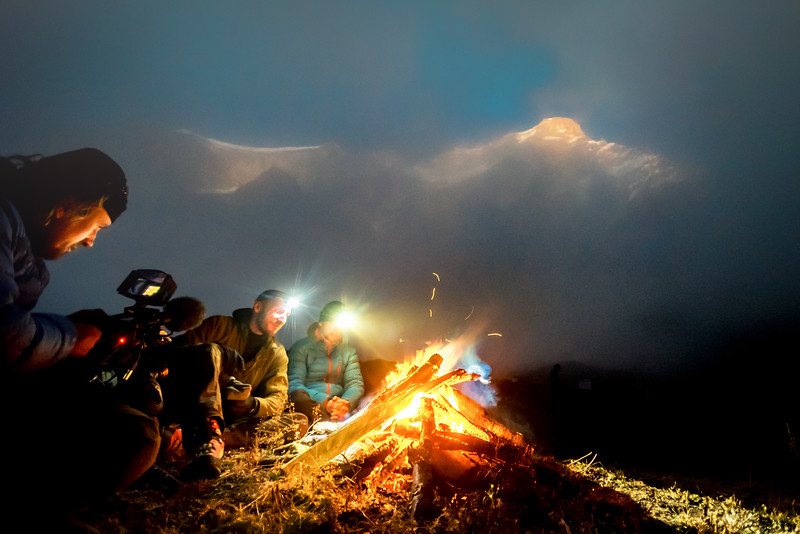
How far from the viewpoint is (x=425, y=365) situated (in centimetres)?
520

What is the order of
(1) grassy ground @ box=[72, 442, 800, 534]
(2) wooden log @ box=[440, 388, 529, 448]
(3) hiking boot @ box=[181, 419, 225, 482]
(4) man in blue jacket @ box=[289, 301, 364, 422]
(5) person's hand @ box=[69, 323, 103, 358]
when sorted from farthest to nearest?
(4) man in blue jacket @ box=[289, 301, 364, 422] < (2) wooden log @ box=[440, 388, 529, 448] < (3) hiking boot @ box=[181, 419, 225, 482] < (1) grassy ground @ box=[72, 442, 800, 534] < (5) person's hand @ box=[69, 323, 103, 358]

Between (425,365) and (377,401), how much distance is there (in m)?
0.86

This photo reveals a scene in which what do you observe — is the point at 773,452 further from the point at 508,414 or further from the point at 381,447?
the point at 381,447

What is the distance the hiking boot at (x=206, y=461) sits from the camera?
306cm

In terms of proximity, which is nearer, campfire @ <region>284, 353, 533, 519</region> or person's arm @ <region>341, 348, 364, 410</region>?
campfire @ <region>284, 353, 533, 519</region>

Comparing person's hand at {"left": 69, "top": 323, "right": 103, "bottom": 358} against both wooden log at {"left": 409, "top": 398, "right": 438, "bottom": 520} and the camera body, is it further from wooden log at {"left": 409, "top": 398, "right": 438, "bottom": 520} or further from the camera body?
wooden log at {"left": 409, "top": 398, "right": 438, "bottom": 520}

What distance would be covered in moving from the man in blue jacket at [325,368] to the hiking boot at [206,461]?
14.5 feet

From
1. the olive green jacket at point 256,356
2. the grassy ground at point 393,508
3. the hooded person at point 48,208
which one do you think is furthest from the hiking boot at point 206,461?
the olive green jacket at point 256,356

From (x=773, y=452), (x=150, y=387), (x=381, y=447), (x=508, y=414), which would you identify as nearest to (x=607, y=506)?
(x=381, y=447)

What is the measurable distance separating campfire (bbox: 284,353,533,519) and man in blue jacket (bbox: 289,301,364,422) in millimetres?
3024

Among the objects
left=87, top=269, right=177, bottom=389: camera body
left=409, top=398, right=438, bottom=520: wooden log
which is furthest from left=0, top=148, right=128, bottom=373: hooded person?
left=409, top=398, right=438, bottom=520: wooden log

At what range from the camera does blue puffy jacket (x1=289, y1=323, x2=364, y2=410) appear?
8148 mm

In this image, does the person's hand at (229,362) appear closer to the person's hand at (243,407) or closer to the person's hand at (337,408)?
the person's hand at (243,407)

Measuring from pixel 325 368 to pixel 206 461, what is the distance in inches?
219
